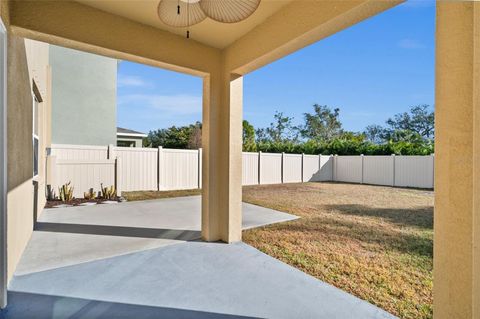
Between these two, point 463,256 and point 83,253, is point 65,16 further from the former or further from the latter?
point 463,256

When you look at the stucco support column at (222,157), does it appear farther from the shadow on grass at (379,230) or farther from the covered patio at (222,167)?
the shadow on grass at (379,230)

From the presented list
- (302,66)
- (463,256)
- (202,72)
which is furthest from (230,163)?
(302,66)

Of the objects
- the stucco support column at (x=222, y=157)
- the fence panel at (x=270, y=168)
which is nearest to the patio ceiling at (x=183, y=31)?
the stucco support column at (x=222, y=157)

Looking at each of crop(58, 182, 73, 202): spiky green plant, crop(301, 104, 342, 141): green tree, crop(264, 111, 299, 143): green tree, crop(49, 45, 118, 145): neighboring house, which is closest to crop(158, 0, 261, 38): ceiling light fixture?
crop(58, 182, 73, 202): spiky green plant

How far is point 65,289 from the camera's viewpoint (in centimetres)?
229

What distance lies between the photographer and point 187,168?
Answer: 1008 cm

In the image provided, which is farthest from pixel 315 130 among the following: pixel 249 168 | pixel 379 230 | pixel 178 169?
pixel 379 230

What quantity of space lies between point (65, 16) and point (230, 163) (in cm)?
246

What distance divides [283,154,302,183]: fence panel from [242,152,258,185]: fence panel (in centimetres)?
197

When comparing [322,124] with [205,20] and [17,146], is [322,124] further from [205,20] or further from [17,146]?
[17,146]

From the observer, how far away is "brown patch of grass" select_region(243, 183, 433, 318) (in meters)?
2.36

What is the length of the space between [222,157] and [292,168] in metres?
10.4

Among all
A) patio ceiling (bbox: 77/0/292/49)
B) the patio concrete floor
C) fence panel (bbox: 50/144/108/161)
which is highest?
patio ceiling (bbox: 77/0/292/49)

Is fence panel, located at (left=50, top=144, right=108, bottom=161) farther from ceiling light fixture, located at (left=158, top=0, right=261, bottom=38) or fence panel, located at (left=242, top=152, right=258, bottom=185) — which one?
ceiling light fixture, located at (left=158, top=0, right=261, bottom=38)
